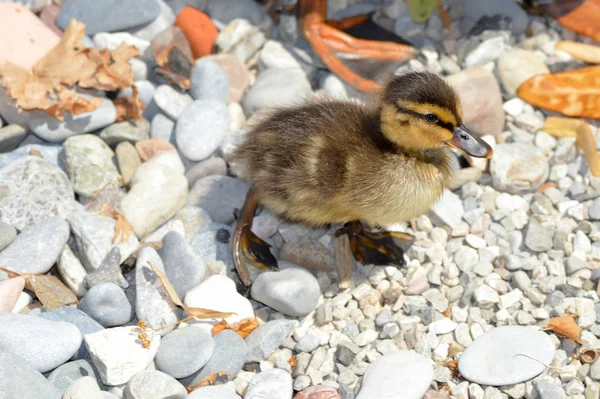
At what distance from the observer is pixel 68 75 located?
12.8 feet

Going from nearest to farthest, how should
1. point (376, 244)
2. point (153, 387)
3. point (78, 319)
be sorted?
1. point (153, 387)
2. point (78, 319)
3. point (376, 244)

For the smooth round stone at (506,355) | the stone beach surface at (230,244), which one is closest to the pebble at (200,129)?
the stone beach surface at (230,244)

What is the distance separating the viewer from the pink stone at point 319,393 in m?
2.97

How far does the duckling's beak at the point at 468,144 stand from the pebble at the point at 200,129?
4.18 feet

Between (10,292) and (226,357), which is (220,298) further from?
(10,292)

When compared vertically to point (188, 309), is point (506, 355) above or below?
below

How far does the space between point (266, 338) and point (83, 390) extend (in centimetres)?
77

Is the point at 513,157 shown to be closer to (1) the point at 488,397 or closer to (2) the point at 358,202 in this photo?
(2) the point at 358,202

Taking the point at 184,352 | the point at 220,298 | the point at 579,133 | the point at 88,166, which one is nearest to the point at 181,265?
the point at 220,298

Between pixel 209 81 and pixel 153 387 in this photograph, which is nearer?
pixel 153 387

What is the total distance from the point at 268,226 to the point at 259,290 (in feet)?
1.47

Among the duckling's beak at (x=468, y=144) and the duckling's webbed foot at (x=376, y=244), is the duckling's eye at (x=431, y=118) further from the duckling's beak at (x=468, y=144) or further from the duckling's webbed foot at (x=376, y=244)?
the duckling's webbed foot at (x=376, y=244)

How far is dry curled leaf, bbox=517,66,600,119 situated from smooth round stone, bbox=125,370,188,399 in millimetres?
2376

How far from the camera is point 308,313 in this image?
3385 millimetres
